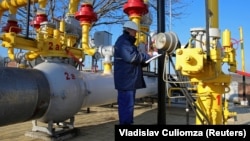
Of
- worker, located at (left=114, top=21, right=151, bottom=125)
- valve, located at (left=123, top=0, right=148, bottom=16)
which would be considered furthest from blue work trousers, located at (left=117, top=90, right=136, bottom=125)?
valve, located at (left=123, top=0, right=148, bottom=16)

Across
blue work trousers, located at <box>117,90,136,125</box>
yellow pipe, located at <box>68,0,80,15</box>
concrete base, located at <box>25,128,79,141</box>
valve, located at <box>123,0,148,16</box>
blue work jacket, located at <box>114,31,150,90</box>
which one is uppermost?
yellow pipe, located at <box>68,0,80,15</box>

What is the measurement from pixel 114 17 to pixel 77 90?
37.5 ft

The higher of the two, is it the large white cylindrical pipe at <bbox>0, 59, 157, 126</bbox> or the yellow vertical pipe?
the yellow vertical pipe

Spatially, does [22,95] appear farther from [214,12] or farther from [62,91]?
[214,12]

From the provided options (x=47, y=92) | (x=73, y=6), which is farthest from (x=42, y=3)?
(x=47, y=92)

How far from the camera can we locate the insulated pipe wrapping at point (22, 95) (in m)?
3.24

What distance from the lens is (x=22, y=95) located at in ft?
11.1

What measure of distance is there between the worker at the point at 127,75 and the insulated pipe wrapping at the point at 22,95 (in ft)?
3.15

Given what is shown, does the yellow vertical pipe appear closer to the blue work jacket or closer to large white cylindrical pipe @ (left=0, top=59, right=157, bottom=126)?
large white cylindrical pipe @ (left=0, top=59, right=157, bottom=126)

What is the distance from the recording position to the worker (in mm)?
3723

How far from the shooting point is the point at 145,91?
7.11 m

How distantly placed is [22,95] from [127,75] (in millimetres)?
1278

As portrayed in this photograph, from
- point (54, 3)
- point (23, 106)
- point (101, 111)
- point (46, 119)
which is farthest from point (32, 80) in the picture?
point (54, 3)

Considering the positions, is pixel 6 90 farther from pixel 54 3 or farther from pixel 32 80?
pixel 54 3
